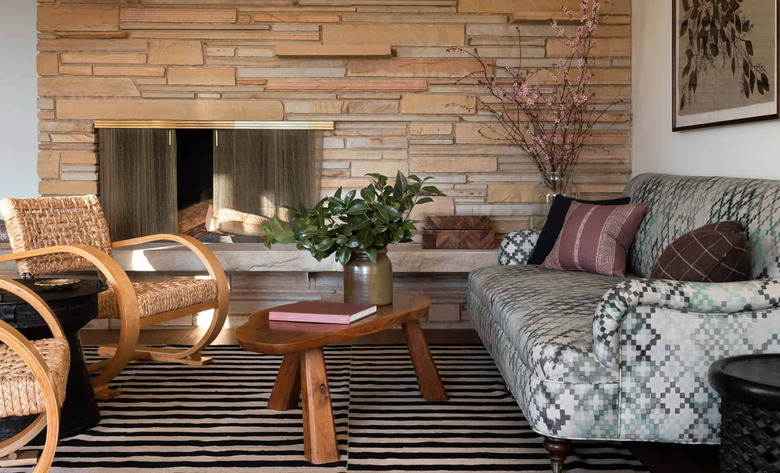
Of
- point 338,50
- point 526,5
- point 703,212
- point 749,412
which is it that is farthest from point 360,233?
point 526,5

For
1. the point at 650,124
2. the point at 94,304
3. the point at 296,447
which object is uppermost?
the point at 650,124

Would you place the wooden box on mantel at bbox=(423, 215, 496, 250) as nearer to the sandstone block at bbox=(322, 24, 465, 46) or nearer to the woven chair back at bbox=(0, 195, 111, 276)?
the sandstone block at bbox=(322, 24, 465, 46)

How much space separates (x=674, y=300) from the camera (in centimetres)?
196

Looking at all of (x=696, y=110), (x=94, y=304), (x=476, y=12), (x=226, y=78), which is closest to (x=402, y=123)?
(x=476, y=12)

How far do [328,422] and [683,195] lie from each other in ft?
5.41

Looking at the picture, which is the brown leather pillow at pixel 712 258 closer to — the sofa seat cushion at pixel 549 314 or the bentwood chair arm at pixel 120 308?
the sofa seat cushion at pixel 549 314

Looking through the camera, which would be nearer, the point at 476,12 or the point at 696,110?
the point at 696,110

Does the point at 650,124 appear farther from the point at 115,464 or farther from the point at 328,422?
the point at 115,464

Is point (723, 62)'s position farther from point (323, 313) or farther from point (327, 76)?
point (327, 76)

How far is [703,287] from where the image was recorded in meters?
1.99

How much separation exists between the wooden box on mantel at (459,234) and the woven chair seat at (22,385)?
7.93 ft

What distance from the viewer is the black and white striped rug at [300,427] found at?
2352mm

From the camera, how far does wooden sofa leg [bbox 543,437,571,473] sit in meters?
2.11

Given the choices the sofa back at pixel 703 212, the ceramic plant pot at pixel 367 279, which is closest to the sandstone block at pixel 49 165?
the ceramic plant pot at pixel 367 279
